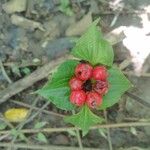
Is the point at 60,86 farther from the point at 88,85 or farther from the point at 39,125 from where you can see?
the point at 39,125

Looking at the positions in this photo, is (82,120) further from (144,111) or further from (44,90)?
(144,111)

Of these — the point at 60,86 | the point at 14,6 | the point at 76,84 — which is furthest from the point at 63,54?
the point at 76,84

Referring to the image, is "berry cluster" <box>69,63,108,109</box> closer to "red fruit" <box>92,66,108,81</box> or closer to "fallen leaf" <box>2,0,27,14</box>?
"red fruit" <box>92,66,108,81</box>

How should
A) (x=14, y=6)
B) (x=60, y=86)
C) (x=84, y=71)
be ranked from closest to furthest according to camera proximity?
1. (x=84, y=71)
2. (x=60, y=86)
3. (x=14, y=6)

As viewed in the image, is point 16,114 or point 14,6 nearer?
point 16,114

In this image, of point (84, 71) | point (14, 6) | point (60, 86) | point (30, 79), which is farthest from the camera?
point (14, 6)

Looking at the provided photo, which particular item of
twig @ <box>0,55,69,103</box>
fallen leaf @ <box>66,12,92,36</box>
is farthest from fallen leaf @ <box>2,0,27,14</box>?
twig @ <box>0,55,69,103</box>
